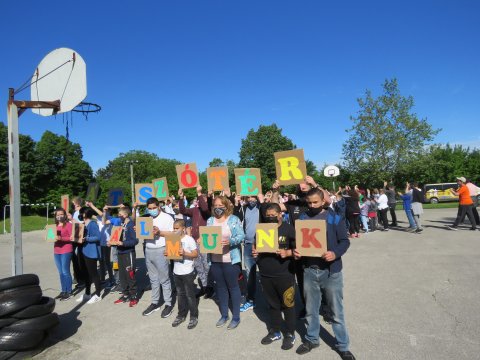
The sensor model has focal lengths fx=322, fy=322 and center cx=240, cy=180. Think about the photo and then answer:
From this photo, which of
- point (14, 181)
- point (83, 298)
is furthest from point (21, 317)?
point (83, 298)

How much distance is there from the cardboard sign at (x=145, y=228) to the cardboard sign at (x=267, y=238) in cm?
243

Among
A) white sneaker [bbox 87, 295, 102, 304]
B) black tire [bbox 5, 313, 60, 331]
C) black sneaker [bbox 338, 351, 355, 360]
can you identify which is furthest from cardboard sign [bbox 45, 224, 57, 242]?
black sneaker [bbox 338, 351, 355, 360]

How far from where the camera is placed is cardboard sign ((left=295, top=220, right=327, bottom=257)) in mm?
3875

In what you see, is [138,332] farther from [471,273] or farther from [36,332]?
[471,273]

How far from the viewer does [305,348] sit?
13.4 ft

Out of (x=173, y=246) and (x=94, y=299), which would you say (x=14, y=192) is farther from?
(x=94, y=299)

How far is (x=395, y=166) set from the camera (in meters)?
29.6

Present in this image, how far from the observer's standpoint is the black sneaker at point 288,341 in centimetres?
421

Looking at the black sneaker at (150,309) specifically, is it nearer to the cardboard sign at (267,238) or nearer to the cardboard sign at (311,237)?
the cardboard sign at (267,238)

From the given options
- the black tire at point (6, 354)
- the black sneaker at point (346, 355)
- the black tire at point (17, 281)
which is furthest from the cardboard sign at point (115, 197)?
the black sneaker at point (346, 355)

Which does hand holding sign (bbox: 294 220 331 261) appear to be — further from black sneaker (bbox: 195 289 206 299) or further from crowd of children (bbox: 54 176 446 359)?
black sneaker (bbox: 195 289 206 299)

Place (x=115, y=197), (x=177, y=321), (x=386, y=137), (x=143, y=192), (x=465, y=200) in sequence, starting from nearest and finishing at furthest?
(x=177, y=321)
(x=143, y=192)
(x=115, y=197)
(x=465, y=200)
(x=386, y=137)

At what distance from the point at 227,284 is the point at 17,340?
2937 millimetres

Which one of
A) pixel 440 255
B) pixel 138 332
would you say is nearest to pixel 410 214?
pixel 440 255
